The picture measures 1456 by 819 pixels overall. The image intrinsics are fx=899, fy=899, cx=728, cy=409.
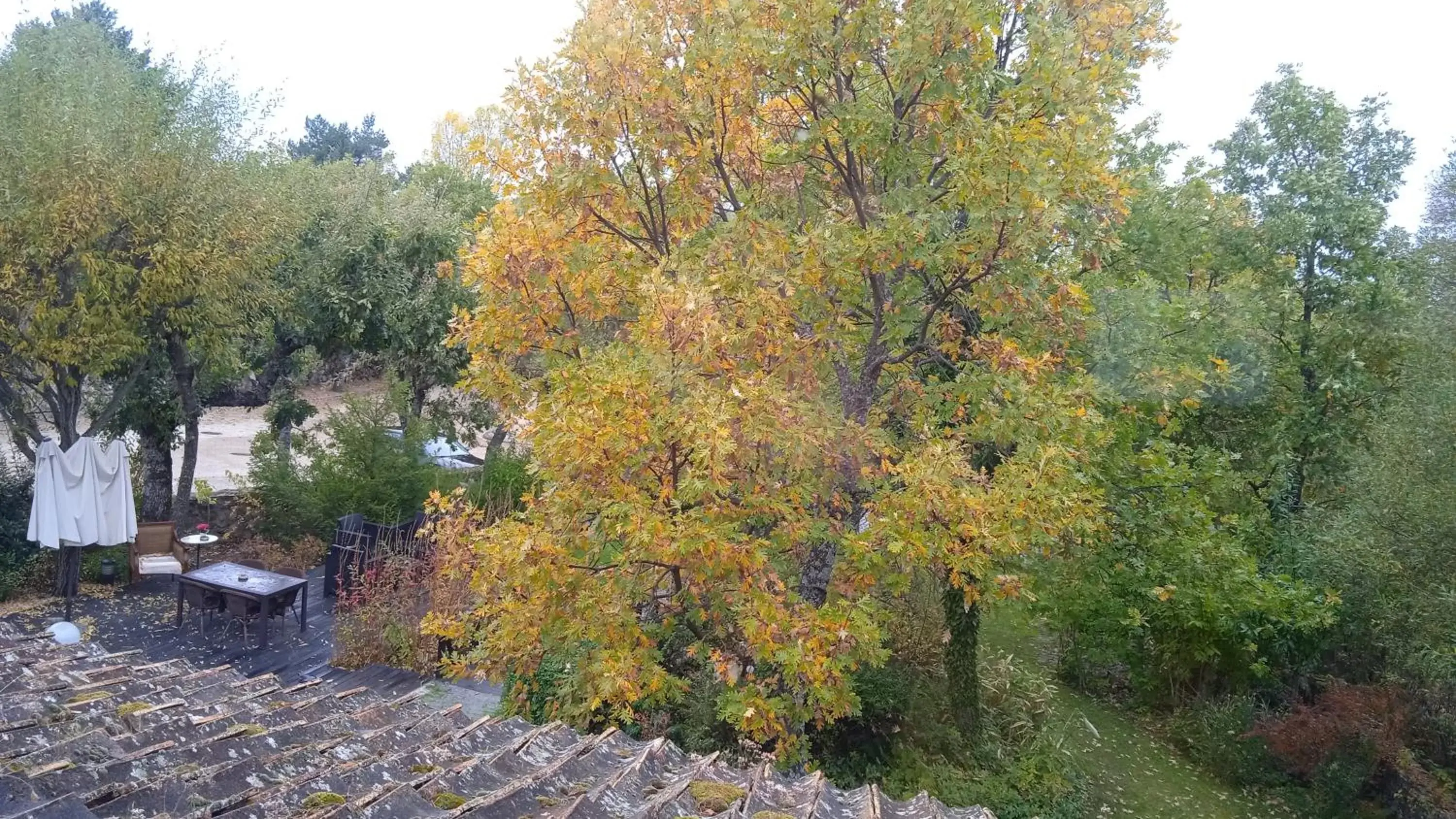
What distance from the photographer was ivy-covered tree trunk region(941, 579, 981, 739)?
9055 mm

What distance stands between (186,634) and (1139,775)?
452 inches

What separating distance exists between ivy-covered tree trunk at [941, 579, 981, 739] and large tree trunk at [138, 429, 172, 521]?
1263 centimetres

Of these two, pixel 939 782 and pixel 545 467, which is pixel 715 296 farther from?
pixel 939 782

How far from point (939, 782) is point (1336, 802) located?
544cm

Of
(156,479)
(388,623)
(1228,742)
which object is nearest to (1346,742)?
(1228,742)

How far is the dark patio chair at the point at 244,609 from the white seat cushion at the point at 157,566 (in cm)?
282

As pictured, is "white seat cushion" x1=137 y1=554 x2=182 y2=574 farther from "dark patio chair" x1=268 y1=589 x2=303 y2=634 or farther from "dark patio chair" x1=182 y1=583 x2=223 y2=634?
"dark patio chair" x1=268 y1=589 x2=303 y2=634

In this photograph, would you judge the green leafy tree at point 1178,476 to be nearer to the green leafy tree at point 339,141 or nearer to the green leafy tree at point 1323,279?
the green leafy tree at point 1323,279

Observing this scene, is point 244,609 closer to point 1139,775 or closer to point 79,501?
point 79,501

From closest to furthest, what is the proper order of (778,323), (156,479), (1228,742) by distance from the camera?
(778,323), (1228,742), (156,479)

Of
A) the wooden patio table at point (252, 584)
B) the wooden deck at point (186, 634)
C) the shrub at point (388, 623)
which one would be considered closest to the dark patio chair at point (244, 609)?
the wooden patio table at point (252, 584)

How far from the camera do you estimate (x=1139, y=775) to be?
1048 centimetres

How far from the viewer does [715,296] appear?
653 cm

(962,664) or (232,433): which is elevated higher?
(232,433)
